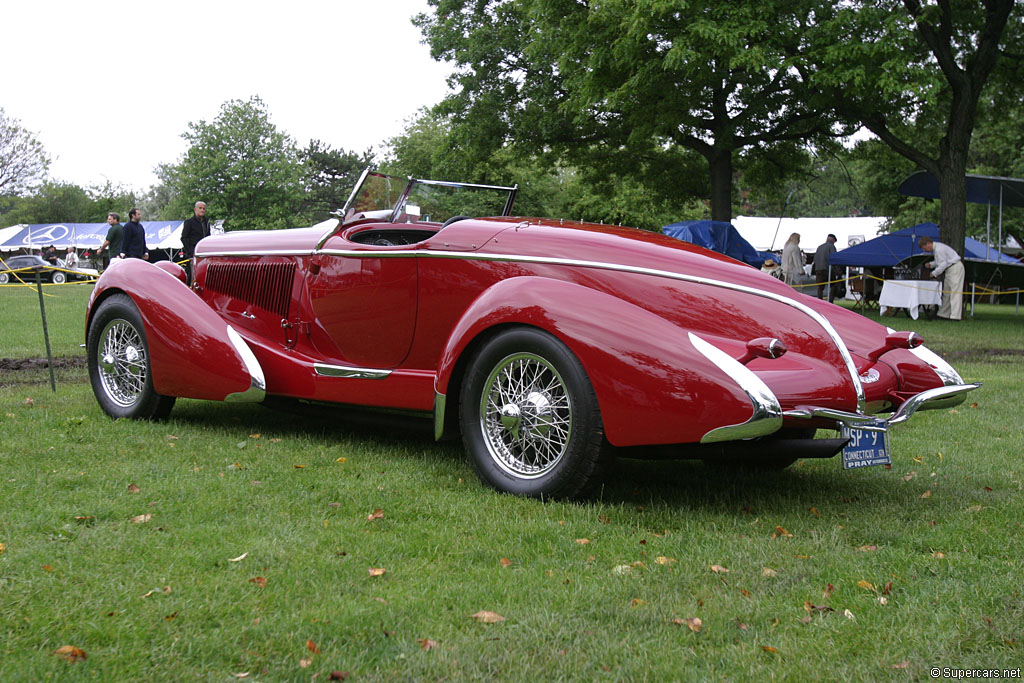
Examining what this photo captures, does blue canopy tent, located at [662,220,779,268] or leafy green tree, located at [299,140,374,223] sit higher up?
leafy green tree, located at [299,140,374,223]

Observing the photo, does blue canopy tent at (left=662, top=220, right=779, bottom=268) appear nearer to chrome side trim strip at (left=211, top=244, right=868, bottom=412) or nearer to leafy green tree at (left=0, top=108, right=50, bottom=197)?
chrome side trim strip at (left=211, top=244, right=868, bottom=412)

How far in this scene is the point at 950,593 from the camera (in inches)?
117

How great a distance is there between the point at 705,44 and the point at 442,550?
14.5 metres

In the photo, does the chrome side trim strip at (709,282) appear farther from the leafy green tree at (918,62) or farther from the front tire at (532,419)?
the leafy green tree at (918,62)

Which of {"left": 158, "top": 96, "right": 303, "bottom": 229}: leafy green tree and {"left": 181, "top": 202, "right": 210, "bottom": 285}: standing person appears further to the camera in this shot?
{"left": 158, "top": 96, "right": 303, "bottom": 229}: leafy green tree

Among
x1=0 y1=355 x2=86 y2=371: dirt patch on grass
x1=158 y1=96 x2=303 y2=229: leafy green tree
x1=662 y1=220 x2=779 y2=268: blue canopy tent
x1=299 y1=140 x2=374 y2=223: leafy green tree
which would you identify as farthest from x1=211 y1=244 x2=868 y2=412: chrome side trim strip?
x1=299 y1=140 x2=374 y2=223: leafy green tree

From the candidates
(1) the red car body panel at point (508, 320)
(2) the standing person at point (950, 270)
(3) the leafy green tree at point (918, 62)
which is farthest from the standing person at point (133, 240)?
(2) the standing person at point (950, 270)

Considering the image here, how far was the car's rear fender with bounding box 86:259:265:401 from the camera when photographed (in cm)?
538

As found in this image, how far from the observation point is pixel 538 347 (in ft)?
13.2

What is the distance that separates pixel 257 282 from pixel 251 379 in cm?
81

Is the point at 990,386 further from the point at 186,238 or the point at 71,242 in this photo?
the point at 71,242

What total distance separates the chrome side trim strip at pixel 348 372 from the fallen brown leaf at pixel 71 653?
263 centimetres

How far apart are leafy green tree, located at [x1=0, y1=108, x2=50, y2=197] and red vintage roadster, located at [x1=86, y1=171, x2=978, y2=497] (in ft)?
226

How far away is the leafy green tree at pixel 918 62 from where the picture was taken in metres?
15.4
